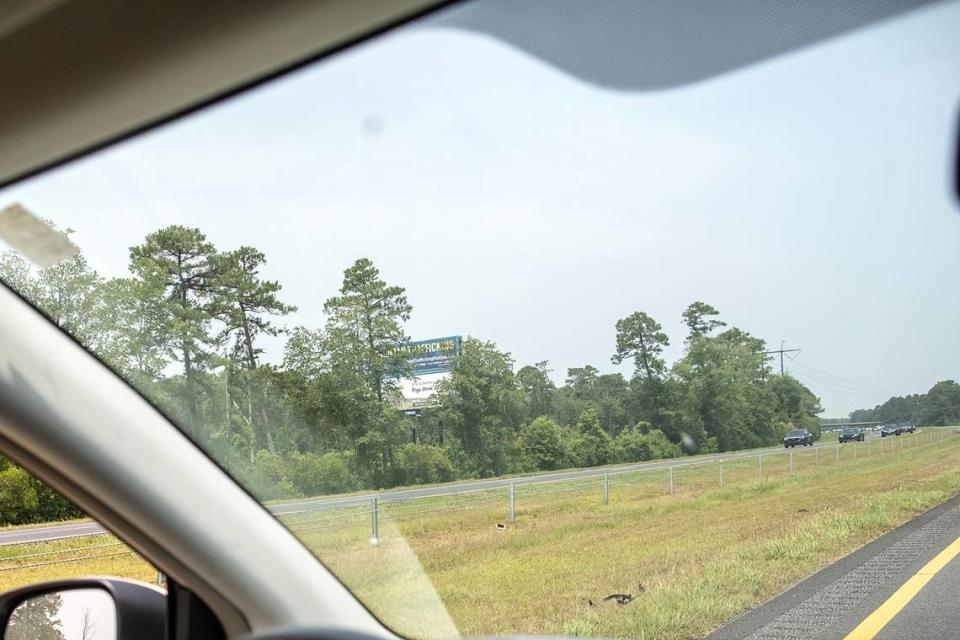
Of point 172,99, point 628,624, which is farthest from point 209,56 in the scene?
point 628,624

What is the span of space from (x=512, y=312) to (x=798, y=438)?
0.93m

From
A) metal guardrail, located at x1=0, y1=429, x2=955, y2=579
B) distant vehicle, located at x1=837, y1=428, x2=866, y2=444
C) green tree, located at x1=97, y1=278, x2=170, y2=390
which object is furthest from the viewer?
green tree, located at x1=97, y1=278, x2=170, y2=390

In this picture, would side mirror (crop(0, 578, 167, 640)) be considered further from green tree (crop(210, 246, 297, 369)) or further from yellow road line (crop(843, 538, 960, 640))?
yellow road line (crop(843, 538, 960, 640))

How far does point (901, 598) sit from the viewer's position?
2.17 meters

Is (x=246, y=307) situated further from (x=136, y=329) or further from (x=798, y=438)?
(x=798, y=438)

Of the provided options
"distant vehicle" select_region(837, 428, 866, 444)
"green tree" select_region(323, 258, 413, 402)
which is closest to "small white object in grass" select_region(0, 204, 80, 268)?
"green tree" select_region(323, 258, 413, 402)

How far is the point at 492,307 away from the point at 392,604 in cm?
97

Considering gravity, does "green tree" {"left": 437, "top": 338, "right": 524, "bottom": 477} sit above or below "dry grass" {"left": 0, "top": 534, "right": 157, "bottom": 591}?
above

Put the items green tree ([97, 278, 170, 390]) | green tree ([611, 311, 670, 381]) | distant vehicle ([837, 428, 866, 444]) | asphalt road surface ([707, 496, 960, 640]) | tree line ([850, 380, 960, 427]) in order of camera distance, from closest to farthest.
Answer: tree line ([850, 380, 960, 427]) → asphalt road surface ([707, 496, 960, 640]) → distant vehicle ([837, 428, 866, 444]) → green tree ([611, 311, 670, 381]) → green tree ([97, 278, 170, 390])

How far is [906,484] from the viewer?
2387 millimetres

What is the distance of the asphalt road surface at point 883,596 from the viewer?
2.09 meters

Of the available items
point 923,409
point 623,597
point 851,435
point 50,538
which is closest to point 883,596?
point 851,435

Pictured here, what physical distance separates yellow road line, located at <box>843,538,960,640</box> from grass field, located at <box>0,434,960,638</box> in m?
0.17

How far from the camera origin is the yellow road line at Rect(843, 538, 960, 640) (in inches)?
84.7
